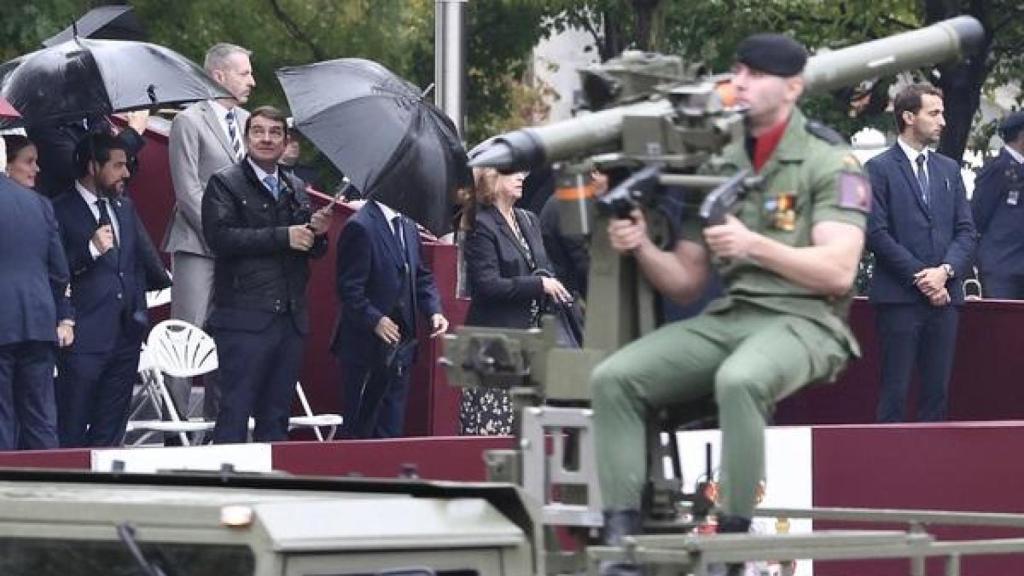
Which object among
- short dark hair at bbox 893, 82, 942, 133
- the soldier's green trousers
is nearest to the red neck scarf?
the soldier's green trousers

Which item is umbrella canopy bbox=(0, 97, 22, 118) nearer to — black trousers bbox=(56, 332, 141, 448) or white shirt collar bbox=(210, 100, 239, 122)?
black trousers bbox=(56, 332, 141, 448)

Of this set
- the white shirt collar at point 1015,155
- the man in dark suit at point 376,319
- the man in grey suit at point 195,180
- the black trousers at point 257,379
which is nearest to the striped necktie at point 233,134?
the man in grey suit at point 195,180

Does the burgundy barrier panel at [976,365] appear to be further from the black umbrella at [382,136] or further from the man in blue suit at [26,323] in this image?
the man in blue suit at [26,323]

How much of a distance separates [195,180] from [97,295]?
4.08ft

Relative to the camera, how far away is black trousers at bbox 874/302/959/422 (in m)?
16.9

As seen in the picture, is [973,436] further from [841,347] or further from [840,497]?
[841,347]

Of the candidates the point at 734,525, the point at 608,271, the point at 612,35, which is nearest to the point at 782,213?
the point at 608,271

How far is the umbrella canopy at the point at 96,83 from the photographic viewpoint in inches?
602

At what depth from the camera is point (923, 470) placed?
48.3 ft

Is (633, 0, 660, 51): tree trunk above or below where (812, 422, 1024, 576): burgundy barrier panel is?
above

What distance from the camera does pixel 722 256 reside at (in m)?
8.47

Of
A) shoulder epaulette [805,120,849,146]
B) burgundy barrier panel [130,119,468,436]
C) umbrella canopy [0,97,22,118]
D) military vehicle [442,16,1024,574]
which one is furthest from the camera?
burgundy barrier panel [130,119,468,436]

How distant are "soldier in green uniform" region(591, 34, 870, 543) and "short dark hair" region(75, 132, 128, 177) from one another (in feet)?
22.3

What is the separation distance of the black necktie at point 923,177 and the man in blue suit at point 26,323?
5.25 meters
